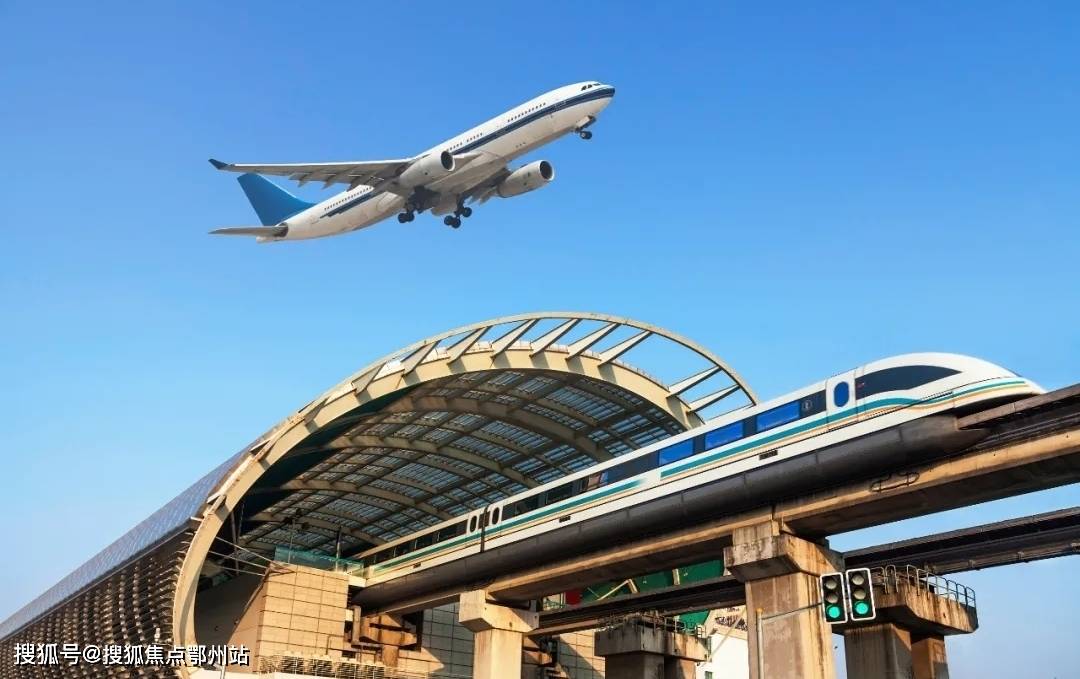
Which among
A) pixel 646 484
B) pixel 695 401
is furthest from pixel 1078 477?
pixel 695 401

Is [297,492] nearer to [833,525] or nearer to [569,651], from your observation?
[569,651]

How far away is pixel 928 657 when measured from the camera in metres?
30.7

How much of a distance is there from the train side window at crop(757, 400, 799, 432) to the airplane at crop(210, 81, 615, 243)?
72.9 ft

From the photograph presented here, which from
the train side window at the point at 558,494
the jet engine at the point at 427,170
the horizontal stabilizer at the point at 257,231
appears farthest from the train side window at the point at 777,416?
the horizontal stabilizer at the point at 257,231

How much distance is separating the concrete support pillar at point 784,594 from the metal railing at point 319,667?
2111 centimetres

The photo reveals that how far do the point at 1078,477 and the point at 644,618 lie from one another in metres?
22.8

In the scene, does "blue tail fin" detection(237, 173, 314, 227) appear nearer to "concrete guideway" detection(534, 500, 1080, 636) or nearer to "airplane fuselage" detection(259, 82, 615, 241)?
"airplane fuselage" detection(259, 82, 615, 241)

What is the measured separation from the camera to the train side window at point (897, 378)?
2386 centimetres

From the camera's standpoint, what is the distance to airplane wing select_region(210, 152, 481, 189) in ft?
154

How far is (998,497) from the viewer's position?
24.7 m

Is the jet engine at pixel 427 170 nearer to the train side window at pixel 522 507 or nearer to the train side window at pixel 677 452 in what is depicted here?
the train side window at pixel 522 507

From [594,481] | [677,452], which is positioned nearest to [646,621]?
[594,481]

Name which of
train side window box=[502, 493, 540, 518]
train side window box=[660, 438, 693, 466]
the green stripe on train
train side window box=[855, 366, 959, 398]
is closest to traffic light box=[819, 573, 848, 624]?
the green stripe on train

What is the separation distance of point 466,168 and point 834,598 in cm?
3541
